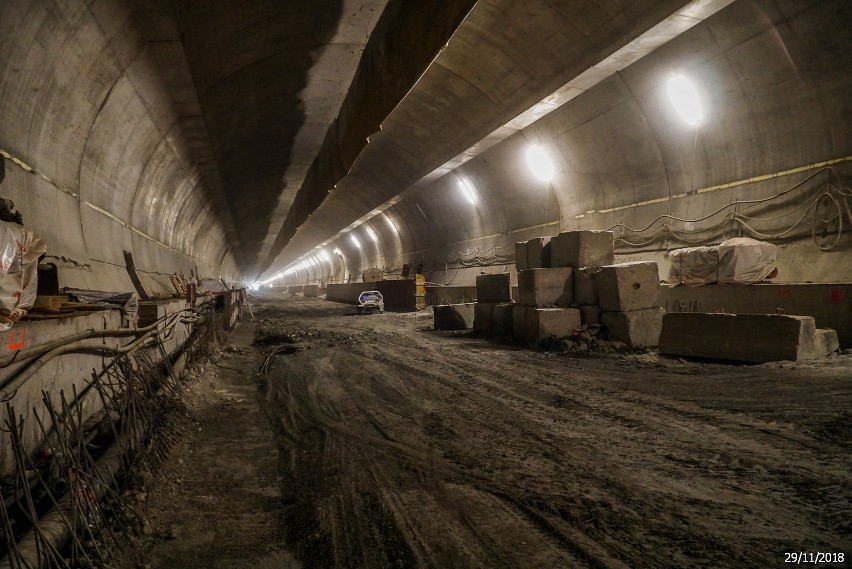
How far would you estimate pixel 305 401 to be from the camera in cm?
638

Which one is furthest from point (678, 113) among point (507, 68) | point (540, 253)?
point (540, 253)

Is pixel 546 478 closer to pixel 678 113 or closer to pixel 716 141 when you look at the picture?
pixel 716 141

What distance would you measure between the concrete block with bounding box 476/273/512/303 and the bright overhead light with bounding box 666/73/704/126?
236 inches

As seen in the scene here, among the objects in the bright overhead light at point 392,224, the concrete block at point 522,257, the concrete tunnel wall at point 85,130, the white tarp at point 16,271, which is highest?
the bright overhead light at point 392,224

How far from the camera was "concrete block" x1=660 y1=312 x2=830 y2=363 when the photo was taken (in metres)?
6.95

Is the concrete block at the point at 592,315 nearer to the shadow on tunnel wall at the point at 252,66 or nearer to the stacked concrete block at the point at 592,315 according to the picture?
the stacked concrete block at the point at 592,315

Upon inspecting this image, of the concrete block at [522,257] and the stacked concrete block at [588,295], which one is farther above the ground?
the concrete block at [522,257]

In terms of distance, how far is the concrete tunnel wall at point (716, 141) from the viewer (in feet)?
28.6

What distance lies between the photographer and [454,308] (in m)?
15.0

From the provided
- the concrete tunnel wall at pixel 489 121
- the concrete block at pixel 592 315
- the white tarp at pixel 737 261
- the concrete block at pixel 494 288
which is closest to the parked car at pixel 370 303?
the concrete tunnel wall at pixel 489 121

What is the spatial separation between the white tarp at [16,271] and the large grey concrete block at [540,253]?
33.7ft

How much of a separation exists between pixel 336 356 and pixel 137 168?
6.27 metres

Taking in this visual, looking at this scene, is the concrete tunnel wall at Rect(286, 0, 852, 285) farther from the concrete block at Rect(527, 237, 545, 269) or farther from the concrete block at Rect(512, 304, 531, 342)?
the concrete block at Rect(512, 304, 531, 342)

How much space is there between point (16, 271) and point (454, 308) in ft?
39.2
